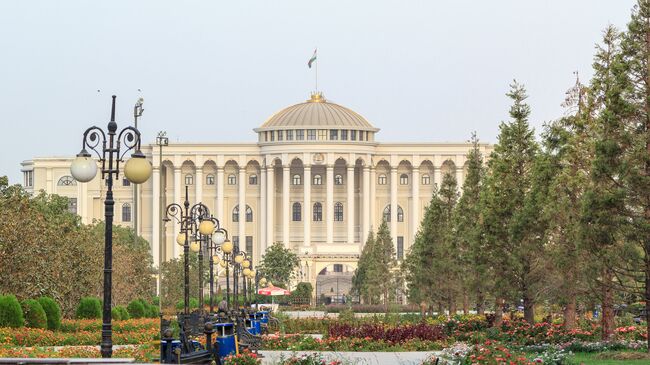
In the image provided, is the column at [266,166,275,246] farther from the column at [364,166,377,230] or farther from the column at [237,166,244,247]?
the column at [364,166,377,230]

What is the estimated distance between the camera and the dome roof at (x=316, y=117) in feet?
395

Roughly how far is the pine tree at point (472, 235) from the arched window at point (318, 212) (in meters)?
75.0

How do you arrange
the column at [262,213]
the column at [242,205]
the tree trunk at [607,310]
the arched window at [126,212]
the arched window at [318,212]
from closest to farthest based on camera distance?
the tree trunk at [607,310] → the arched window at [126,212] → the column at [262,213] → the column at [242,205] → the arched window at [318,212]

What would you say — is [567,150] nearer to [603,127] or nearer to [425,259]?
[603,127]

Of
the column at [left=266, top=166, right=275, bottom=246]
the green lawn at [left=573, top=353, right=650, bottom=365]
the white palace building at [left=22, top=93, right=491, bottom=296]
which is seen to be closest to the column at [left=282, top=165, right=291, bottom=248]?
the white palace building at [left=22, top=93, right=491, bottom=296]

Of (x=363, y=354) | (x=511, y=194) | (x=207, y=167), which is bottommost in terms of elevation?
(x=363, y=354)

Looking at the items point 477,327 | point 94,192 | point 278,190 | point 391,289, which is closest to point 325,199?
point 278,190

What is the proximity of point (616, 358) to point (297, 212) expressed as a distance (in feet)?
326

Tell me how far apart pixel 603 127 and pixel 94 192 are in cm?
9908

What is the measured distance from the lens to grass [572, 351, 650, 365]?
23.9m

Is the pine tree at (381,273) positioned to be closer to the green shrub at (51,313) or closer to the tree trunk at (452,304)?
the tree trunk at (452,304)

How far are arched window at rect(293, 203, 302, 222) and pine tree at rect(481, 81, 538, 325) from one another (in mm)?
85356

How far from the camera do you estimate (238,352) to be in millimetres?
21203

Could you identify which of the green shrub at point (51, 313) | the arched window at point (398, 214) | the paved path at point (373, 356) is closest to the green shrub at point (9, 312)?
the green shrub at point (51, 313)
